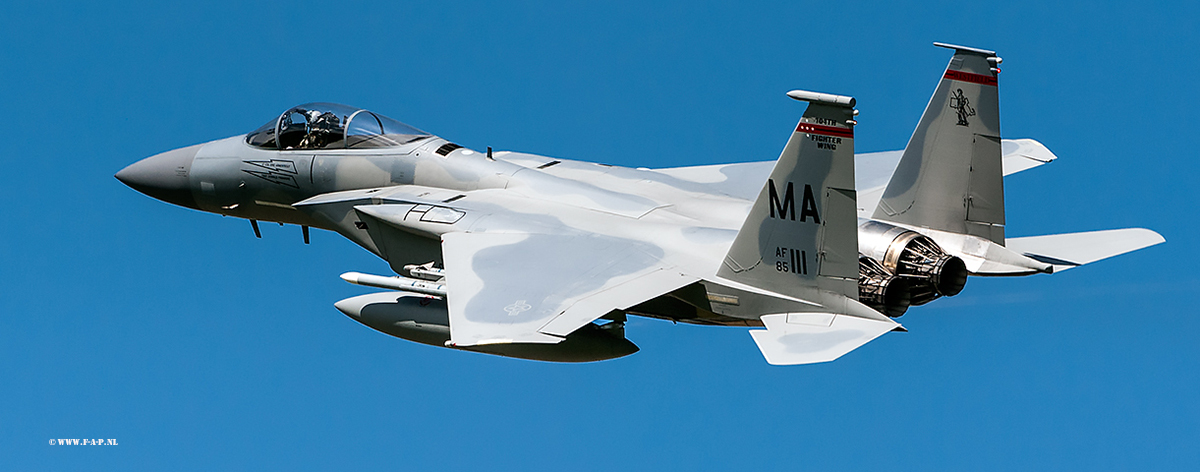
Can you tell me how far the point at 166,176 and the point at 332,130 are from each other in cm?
235

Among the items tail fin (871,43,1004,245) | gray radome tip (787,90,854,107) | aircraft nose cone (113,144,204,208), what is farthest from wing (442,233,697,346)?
aircraft nose cone (113,144,204,208)

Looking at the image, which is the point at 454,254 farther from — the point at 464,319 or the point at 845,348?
the point at 845,348

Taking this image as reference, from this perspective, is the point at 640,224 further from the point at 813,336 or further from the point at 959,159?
the point at 959,159

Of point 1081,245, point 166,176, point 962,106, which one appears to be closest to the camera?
point 962,106

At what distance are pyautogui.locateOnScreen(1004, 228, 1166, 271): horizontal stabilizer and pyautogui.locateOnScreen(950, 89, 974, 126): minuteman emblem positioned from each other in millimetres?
1379

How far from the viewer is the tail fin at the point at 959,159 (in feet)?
57.1

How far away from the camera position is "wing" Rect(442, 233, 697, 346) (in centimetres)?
1585

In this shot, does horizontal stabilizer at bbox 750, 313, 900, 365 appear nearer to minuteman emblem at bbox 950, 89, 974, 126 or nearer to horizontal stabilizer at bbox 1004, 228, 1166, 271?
minuteman emblem at bbox 950, 89, 974, 126

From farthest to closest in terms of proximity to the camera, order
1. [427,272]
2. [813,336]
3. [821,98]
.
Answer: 1. [427,272]
2. [813,336]
3. [821,98]

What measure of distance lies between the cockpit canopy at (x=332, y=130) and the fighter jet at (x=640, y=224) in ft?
0.08

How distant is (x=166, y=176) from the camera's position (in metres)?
21.2

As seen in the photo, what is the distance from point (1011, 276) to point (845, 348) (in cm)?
328

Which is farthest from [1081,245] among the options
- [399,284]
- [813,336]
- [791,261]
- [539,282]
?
[399,284]

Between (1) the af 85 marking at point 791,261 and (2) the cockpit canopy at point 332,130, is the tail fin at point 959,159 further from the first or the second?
(2) the cockpit canopy at point 332,130
